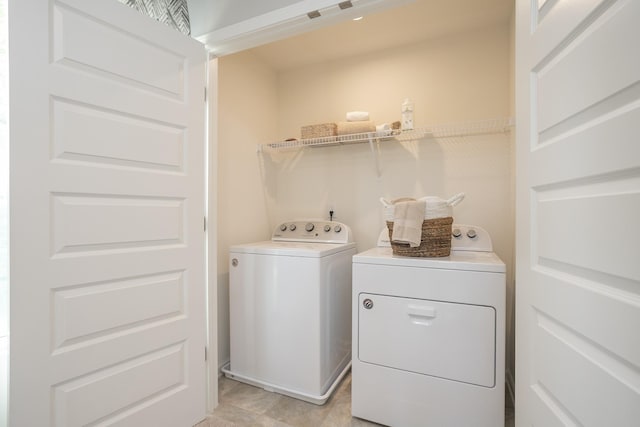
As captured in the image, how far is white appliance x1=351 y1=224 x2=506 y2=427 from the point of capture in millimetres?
1359

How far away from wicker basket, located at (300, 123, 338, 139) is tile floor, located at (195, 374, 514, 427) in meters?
1.85

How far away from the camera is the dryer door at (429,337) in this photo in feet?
4.49

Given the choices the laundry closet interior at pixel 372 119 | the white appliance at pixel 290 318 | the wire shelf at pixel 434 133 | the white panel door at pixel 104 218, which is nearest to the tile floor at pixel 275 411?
the white appliance at pixel 290 318

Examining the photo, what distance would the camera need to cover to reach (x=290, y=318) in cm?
182

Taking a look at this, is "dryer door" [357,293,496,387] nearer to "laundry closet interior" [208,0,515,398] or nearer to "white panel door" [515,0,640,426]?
"white panel door" [515,0,640,426]

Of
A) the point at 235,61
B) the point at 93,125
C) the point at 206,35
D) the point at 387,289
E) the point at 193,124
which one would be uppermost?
the point at 235,61

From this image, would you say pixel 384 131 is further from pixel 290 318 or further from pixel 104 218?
pixel 104 218

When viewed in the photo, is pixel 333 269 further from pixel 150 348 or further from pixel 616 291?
pixel 616 291

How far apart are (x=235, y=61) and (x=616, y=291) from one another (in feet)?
8.19

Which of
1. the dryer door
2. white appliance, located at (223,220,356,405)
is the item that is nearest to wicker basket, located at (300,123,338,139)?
white appliance, located at (223,220,356,405)

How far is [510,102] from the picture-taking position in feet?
6.44

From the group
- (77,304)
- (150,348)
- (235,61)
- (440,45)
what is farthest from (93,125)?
(440,45)

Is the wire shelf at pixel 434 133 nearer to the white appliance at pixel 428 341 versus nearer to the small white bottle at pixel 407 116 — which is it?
the small white bottle at pixel 407 116

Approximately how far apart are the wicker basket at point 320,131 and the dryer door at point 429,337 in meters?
1.29
